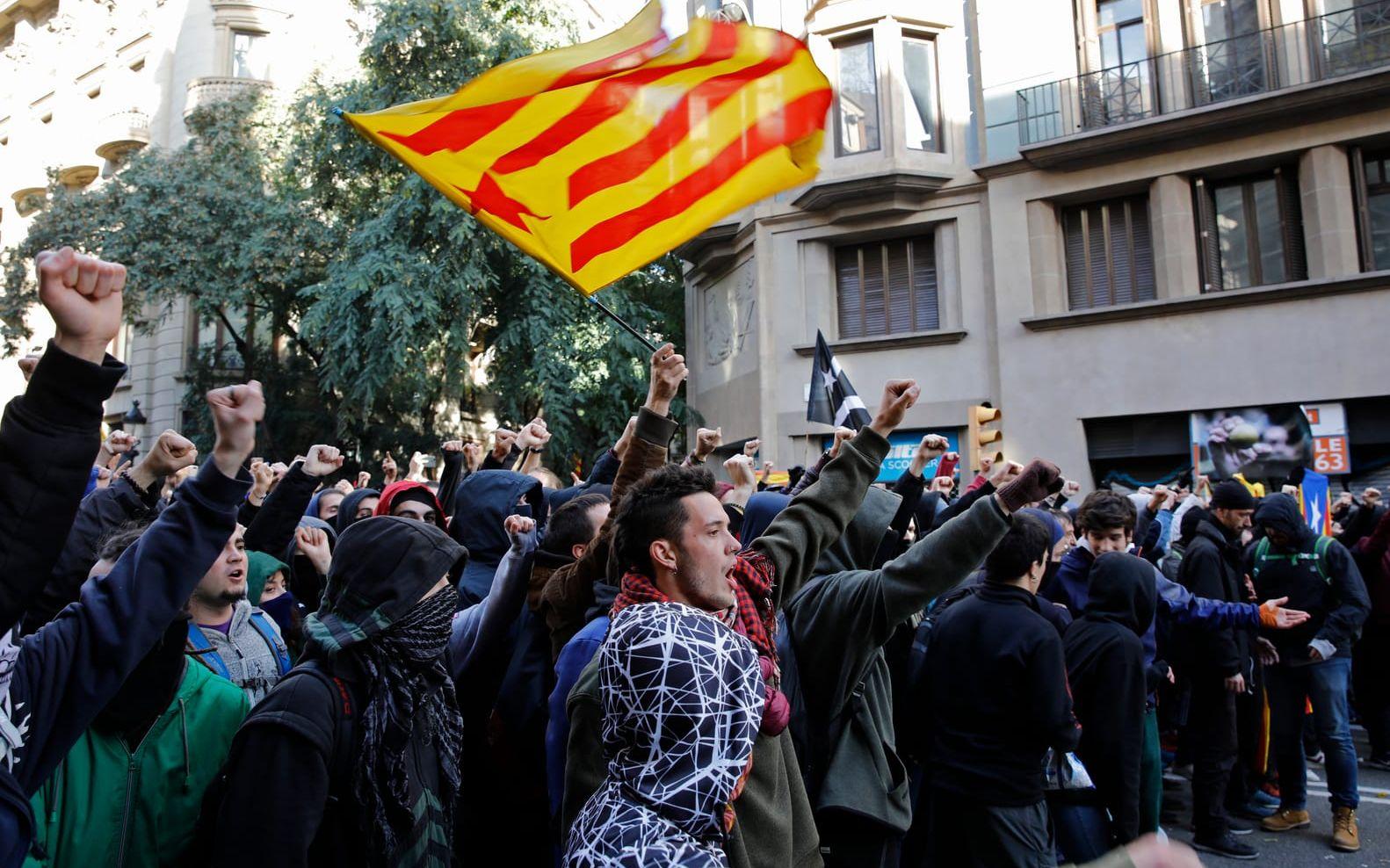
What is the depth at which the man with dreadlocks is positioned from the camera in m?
2.09

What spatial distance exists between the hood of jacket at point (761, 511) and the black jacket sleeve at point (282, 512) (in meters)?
1.79

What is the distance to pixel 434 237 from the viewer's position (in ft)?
59.0

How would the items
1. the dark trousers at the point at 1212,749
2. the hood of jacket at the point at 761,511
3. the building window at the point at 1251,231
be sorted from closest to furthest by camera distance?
the hood of jacket at the point at 761,511
the dark trousers at the point at 1212,749
the building window at the point at 1251,231

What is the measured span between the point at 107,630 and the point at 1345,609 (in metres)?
6.90

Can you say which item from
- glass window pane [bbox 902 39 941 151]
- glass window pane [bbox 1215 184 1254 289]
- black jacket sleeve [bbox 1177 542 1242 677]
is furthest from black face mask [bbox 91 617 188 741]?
glass window pane [bbox 902 39 941 151]

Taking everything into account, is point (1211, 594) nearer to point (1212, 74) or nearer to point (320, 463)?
point (320, 463)

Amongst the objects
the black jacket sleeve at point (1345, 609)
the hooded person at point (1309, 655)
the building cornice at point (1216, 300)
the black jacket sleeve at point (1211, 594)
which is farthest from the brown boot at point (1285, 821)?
the building cornice at point (1216, 300)

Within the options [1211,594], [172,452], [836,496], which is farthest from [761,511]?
[1211,594]

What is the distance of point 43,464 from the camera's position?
1.55 meters

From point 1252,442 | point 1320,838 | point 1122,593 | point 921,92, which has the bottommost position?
point 1320,838

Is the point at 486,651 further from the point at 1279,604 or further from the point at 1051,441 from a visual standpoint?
the point at 1051,441

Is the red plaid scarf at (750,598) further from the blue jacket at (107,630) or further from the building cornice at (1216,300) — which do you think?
the building cornice at (1216,300)

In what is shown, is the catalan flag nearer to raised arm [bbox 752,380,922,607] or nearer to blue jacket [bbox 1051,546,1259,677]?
raised arm [bbox 752,380,922,607]

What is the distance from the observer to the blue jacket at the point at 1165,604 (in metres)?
5.45
